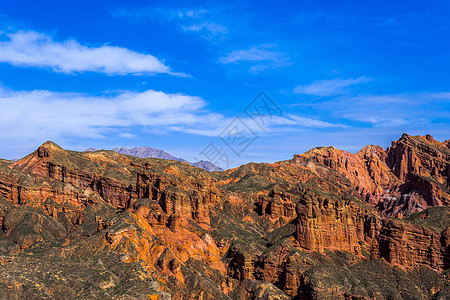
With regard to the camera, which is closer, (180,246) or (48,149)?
(180,246)

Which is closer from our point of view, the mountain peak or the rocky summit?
the rocky summit

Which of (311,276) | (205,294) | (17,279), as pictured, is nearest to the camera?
(17,279)

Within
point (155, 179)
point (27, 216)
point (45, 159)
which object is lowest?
point (27, 216)

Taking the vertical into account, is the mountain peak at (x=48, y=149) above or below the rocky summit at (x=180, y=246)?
above

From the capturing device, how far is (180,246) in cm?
11056

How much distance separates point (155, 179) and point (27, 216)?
4107 centimetres

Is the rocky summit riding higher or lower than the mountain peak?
lower

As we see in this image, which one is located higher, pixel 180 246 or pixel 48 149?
pixel 48 149

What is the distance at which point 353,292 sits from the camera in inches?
3905

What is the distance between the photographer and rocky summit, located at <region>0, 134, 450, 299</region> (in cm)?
7531

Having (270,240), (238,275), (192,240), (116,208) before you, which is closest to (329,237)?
(270,240)

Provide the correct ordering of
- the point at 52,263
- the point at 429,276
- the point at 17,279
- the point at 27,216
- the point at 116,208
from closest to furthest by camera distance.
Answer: the point at 17,279
the point at 52,263
the point at 429,276
the point at 27,216
the point at 116,208

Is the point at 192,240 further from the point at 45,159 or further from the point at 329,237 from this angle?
the point at 45,159

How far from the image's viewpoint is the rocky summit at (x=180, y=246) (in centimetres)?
7531
